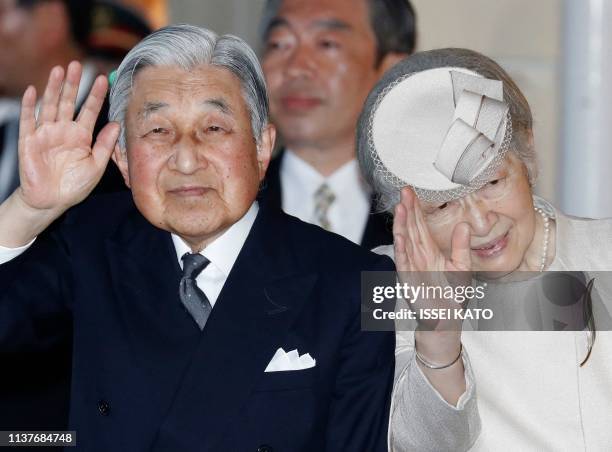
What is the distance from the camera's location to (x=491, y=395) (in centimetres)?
275

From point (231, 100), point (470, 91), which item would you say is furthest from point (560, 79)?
point (231, 100)

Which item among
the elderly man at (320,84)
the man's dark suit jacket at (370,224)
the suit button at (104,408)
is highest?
the elderly man at (320,84)

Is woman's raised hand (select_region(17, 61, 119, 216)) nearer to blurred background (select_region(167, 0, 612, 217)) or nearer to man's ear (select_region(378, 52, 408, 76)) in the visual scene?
man's ear (select_region(378, 52, 408, 76))

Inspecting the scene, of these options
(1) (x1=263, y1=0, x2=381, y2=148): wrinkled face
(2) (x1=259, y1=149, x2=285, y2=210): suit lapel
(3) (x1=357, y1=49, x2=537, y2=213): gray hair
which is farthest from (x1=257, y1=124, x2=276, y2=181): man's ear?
(1) (x1=263, y1=0, x2=381, y2=148): wrinkled face

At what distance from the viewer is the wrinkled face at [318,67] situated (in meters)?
4.15

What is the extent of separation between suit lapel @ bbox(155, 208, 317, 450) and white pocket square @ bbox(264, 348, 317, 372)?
1 cm

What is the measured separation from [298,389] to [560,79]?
2750 mm

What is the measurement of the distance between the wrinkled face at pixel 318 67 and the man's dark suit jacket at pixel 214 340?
1.44m

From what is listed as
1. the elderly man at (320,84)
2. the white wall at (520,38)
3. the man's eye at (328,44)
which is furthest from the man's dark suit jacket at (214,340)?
the white wall at (520,38)

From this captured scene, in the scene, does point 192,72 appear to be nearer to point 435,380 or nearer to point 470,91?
point 470,91

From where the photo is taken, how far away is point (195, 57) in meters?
2.61

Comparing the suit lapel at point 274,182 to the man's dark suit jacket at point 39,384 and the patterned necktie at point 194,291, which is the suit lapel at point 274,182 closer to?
the man's dark suit jacket at point 39,384

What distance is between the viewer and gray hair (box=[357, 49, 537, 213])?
108 inches

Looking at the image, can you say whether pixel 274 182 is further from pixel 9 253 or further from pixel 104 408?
pixel 104 408
